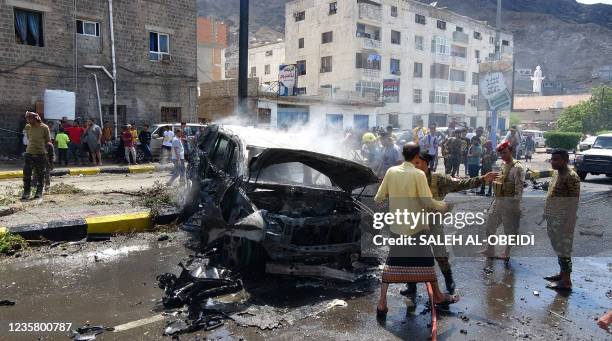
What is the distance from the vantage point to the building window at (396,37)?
148 ft

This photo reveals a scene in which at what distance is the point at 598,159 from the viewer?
47.2 feet

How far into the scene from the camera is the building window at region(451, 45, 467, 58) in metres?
52.5

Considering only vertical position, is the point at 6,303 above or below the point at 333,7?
below

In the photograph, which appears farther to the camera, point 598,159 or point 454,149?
point 598,159

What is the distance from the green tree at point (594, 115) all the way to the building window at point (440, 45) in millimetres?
15322

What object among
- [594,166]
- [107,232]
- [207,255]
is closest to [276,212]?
[207,255]

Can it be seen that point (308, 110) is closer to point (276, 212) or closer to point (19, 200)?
point (19, 200)

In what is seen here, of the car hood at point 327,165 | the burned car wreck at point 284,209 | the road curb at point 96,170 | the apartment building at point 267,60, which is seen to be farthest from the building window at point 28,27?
the apartment building at point 267,60

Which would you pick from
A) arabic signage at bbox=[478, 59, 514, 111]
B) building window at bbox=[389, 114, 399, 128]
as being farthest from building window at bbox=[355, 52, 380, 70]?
arabic signage at bbox=[478, 59, 514, 111]

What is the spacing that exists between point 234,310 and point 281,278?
3.48ft

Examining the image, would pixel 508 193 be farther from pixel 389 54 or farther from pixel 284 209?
pixel 389 54

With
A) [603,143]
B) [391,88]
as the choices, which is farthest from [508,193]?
[391,88]

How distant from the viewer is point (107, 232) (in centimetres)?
713

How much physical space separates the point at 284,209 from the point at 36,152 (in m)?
6.33
